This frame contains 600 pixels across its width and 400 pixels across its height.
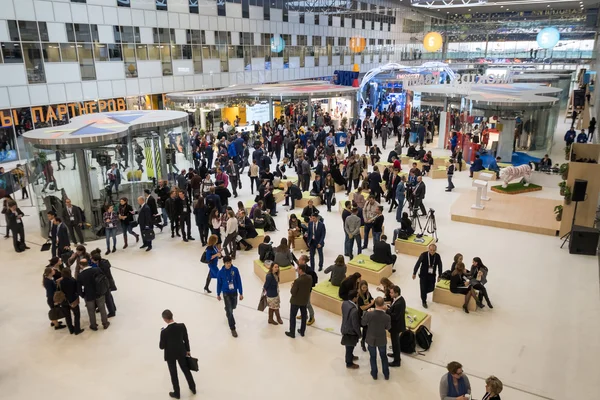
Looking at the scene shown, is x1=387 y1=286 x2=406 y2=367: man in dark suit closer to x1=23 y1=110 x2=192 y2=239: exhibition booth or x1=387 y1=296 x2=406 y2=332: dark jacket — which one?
x1=387 y1=296 x2=406 y2=332: dark jacket

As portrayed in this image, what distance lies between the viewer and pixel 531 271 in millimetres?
10055

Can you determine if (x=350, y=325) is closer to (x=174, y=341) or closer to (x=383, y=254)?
(x=174, y=341)

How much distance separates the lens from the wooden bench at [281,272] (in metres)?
9.35

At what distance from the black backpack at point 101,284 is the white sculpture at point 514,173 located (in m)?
13.2

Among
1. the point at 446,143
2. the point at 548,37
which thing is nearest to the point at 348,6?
the point at 548,37

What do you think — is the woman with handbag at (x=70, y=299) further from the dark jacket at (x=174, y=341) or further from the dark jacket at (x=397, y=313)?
the dark jacket at (x=397, y=313)

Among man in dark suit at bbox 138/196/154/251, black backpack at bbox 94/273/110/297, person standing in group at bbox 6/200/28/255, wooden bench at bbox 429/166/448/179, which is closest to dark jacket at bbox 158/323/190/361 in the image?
black backpack at bbox 94/273/110/297

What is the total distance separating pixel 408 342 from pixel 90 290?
5.28 metres

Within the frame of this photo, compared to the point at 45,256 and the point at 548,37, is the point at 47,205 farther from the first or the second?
the point at 548,37

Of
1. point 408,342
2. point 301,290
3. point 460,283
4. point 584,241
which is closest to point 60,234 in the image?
point 301,290

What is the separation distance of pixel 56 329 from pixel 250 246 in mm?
4599

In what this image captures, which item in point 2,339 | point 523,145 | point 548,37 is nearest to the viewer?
point 2,339

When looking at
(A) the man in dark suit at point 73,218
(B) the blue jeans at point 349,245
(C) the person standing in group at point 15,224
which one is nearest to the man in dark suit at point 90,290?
(A) the man in dark suit at point 73,218

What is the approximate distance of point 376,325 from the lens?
20.6 feet
